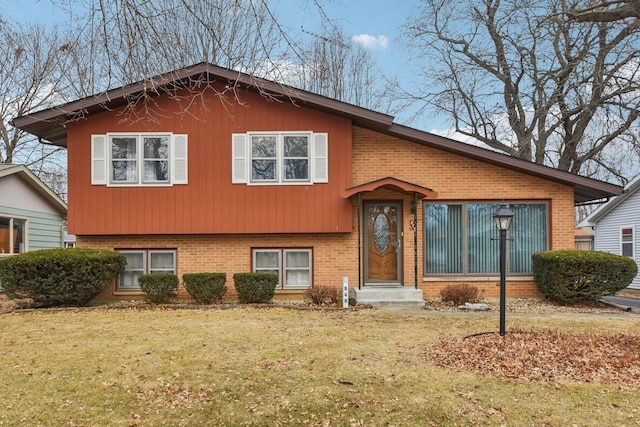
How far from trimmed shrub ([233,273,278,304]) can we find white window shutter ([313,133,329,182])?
2821mm

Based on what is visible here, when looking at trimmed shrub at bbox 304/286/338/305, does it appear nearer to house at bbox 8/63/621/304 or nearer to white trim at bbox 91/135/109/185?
house at bbox 8/63/621/304

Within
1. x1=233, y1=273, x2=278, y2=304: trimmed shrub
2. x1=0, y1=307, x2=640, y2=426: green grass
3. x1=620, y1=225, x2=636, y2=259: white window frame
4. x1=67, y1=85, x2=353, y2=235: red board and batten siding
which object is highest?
x1=67, y1=85, x2=353, y2=235: red board and batten siding

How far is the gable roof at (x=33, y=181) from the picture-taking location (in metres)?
13.7

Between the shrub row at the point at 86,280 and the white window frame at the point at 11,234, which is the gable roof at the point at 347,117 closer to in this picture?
the shrub row at the point at 86,280

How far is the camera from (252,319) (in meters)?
8.66

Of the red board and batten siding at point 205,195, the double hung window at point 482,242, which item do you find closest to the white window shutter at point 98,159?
the red board and batten siding at point 205,195

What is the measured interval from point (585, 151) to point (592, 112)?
3560mm

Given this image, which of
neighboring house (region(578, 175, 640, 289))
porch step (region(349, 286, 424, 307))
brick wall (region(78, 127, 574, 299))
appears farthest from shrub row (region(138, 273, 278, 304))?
neighboring house (region(578, 175, 640, 289))

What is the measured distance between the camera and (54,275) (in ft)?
32.4

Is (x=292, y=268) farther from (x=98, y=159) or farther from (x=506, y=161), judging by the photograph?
(x=506, y=161)

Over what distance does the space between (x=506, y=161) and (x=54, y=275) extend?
1122 centimetres

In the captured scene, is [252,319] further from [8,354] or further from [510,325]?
[510,325]

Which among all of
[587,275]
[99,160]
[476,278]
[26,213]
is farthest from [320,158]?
[26,213]

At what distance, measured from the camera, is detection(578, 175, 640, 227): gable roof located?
56.1ft
